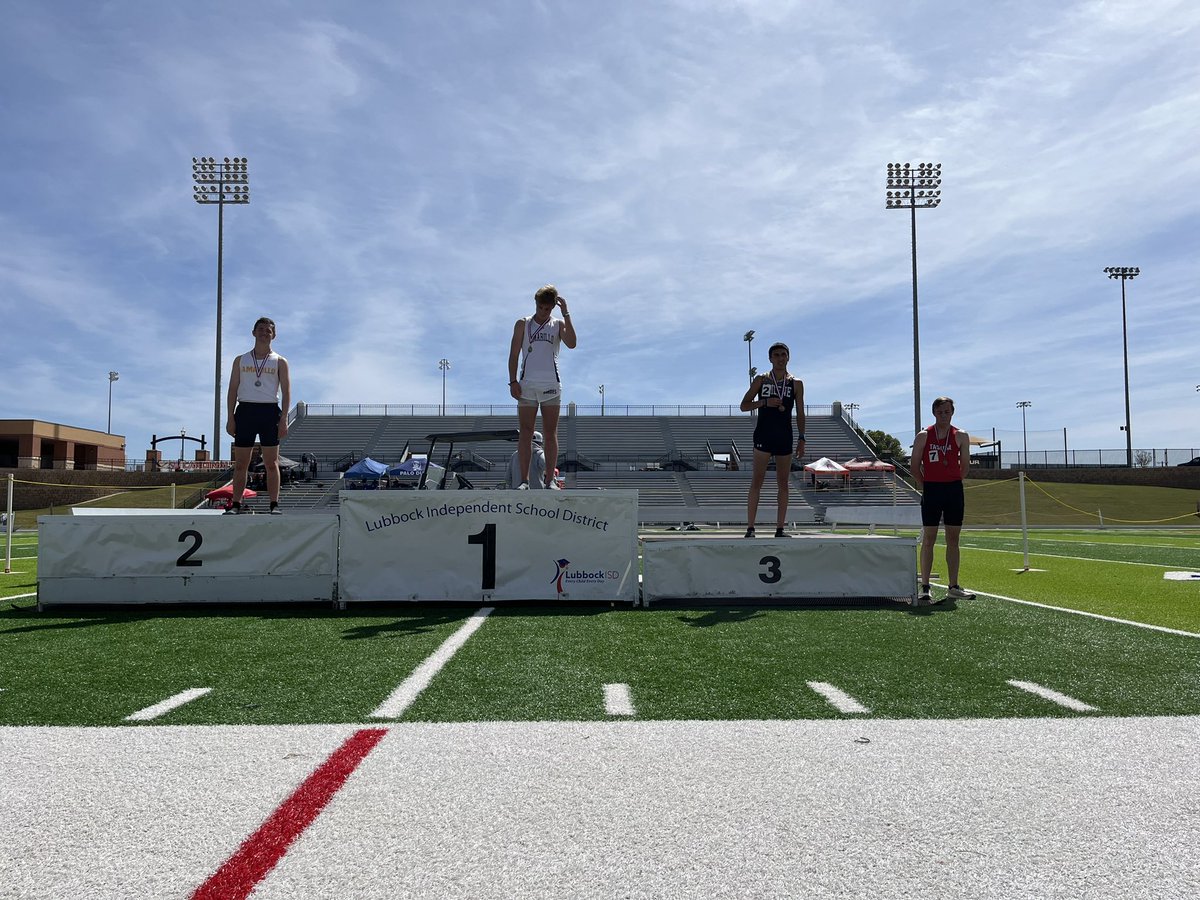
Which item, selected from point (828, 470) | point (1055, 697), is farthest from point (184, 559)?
point (828, 470)

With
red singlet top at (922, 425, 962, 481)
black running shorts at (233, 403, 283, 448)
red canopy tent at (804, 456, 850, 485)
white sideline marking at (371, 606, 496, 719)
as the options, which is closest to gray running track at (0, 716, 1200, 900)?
white sideline marking at (371, 606, 496, 719)

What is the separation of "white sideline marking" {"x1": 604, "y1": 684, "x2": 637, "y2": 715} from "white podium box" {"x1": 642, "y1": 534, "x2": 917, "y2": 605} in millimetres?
2801

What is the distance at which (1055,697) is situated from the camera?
3.56m

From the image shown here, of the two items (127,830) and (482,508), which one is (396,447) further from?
(127,830)

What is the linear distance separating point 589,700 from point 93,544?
5.13 metres

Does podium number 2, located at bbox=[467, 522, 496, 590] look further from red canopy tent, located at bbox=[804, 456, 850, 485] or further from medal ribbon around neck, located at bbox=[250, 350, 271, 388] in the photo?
red canopy tent, located at bbox=[804, 456, 850, 485]

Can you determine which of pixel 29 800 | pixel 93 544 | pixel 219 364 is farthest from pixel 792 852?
pixel 219 364

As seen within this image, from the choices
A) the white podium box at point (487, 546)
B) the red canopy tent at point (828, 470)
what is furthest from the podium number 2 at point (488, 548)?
the red canopy tent at point (828, 470)

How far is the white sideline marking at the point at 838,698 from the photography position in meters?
3.38

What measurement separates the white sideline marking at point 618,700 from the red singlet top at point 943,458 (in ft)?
14.1

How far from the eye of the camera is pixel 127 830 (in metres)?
2.14

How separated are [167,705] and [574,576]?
11.7 ft

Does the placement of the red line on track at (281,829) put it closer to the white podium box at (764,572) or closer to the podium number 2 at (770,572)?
the white podium box at (764,572)

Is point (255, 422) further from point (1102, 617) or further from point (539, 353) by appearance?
point (1102, 617)
